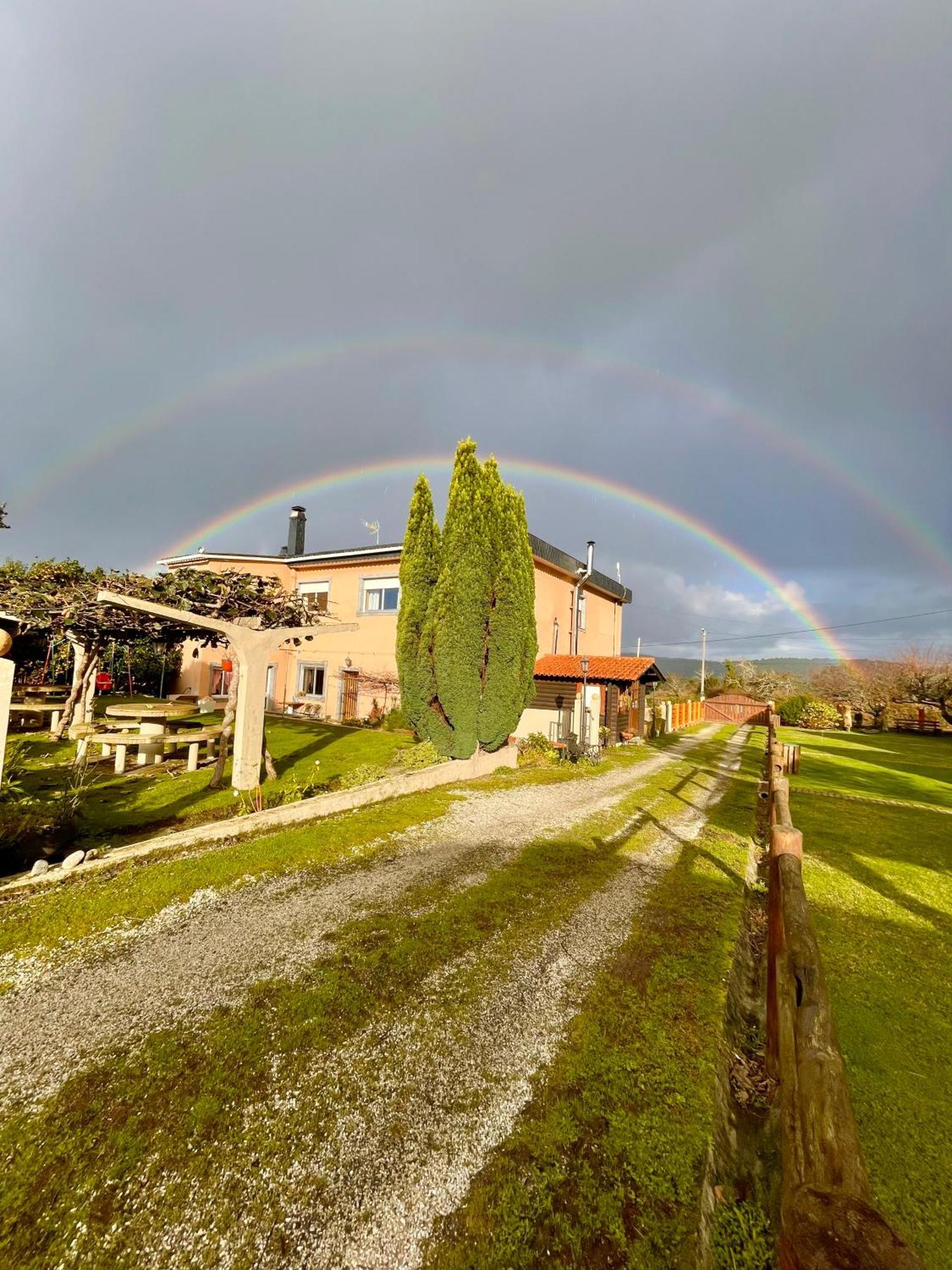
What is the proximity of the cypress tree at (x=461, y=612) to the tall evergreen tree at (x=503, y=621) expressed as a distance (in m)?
0.20

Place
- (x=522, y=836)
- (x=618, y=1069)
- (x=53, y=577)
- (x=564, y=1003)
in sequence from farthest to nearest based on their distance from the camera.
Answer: (x=53, y=577) → (x=522, y=836) → (x=564, y=1003) → (x=618, y=1069)

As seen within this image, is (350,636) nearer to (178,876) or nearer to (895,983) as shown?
(178,876)

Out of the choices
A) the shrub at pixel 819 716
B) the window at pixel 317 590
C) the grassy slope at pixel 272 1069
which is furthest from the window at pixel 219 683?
the shrub at pixel 819 716

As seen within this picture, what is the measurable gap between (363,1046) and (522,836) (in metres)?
5.05

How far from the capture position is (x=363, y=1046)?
11.2 ft

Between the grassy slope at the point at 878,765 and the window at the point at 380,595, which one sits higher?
the window at the point at 380,595

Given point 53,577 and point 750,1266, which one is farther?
point 53,577

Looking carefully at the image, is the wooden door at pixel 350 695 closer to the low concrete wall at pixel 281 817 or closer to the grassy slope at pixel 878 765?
the low concrete wall at pixel 281 817

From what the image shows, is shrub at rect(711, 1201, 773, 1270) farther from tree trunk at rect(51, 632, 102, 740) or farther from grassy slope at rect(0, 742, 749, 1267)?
tree trunk at rect(51, 632, 102, 740)

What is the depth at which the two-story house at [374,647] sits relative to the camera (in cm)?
1902

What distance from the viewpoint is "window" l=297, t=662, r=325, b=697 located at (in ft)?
77.6

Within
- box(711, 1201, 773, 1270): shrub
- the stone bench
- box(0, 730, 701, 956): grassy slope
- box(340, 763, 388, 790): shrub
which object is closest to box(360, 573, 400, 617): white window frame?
the stone bench

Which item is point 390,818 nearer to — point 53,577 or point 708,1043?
point 708,1043

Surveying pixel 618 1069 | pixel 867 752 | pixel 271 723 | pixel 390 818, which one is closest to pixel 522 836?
pixel 390 818
